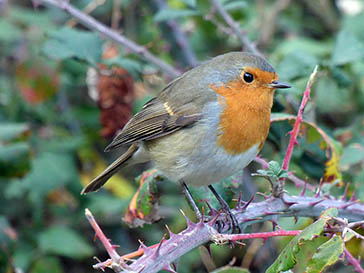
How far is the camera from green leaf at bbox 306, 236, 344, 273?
1.55 metres

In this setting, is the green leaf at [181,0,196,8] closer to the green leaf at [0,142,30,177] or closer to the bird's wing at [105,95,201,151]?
the bird's wing at [105,95,201,151]

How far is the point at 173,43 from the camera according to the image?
3.88 m

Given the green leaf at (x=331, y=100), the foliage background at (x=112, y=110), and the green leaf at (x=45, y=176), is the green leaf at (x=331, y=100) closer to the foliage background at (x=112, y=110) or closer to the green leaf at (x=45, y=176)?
the foliage background at (x=112, y=110)

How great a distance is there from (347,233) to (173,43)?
2480 millimetres

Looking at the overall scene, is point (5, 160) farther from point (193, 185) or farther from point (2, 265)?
point (193, 185)

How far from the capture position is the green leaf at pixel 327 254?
1.55m

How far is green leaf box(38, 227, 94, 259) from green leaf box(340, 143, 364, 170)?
64.2 inches

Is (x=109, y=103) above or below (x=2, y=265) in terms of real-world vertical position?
above

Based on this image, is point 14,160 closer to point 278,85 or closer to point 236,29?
point 236,29

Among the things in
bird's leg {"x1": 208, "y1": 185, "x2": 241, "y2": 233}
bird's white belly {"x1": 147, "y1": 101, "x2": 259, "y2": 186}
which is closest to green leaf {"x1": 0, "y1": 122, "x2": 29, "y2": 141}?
bird's white belly {"x1": 147, "y1": 101, "x2": 259, "y2": 186}

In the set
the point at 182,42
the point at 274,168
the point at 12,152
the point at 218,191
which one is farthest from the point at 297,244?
the point at 182,42

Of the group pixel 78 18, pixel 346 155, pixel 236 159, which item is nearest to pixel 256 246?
pixel 346 155

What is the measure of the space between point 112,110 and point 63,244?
0.90 meters

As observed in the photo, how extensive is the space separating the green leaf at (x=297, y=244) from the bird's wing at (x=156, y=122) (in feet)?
3.46
